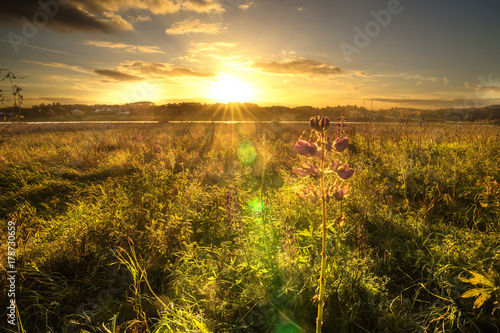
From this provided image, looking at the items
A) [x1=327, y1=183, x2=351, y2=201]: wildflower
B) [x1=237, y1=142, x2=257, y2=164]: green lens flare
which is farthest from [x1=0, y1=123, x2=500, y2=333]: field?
[x1=237, y1=142, x2=257, y2=164]: green lens flare

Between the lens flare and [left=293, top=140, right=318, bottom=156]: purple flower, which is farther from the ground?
[left=293, top=140, right=318, bottom=156]: purple flower

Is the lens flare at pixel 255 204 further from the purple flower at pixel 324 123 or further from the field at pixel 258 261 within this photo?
the purple flower at pixel 324 123

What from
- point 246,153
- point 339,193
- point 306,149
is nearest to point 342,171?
point 339,193

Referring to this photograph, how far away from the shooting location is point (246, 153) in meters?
10.3

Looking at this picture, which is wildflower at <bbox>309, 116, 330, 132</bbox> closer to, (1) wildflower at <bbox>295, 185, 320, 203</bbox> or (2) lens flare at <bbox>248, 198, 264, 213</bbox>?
(1) wildflower at <bbox>295, 185, 320, 203</bbox>

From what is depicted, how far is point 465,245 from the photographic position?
3.21 metres

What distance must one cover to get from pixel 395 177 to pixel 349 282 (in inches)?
166

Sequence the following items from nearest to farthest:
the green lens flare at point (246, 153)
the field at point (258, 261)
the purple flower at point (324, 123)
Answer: the purple flower at point (324, 123) < the field at point (258, 261) < the green lens flare at point (246, 153)

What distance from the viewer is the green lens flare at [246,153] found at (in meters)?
9.32

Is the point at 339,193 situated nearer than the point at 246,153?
Yes

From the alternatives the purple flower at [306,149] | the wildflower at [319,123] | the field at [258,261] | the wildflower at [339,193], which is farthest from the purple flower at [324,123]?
the field at [258,261]

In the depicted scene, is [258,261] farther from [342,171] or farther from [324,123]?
[324,123]

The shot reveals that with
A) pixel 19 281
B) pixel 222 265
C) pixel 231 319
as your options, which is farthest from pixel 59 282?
pixel 231 319

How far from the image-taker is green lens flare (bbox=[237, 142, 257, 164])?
367 inches
